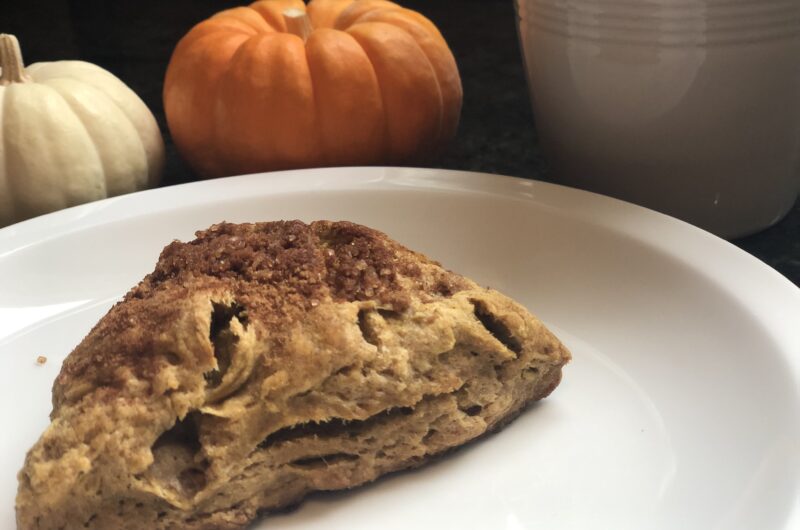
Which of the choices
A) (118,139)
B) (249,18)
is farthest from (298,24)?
(118,139)

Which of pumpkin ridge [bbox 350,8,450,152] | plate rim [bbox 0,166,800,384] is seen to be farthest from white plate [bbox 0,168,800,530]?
Answer: pumpkin ridge [bbox 350,8,450,152]

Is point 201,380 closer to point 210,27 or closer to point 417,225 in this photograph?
point 417,225

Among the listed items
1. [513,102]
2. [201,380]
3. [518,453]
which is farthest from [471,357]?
[513,102]

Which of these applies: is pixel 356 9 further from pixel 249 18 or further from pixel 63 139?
pixel 63 139

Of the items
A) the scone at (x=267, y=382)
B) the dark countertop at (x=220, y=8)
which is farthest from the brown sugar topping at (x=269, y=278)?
the dark countertop at (x=220, y=8)

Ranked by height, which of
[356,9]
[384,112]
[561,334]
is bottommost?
[561,334]

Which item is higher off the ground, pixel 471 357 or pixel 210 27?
pixel 210 27

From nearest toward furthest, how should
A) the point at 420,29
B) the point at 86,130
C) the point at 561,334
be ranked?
the point at 561,334
the point at 86,130
the point at 420,29
